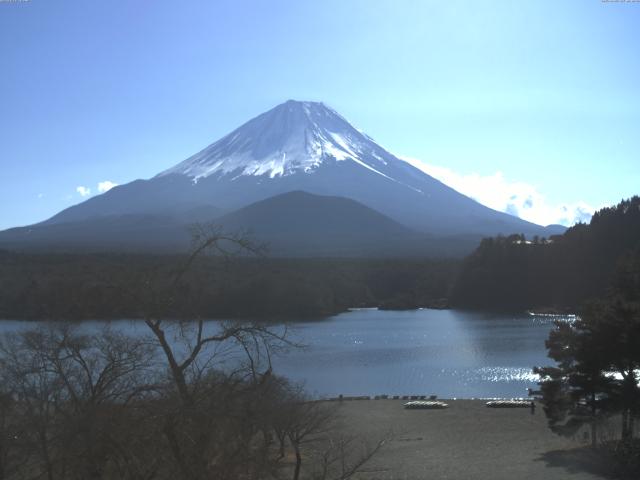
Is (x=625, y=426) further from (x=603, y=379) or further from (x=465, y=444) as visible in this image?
(x=465, y=444)

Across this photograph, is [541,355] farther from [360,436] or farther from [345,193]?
[345,193]

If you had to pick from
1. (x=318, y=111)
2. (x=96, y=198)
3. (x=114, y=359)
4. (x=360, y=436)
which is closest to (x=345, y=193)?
(x=318, y=111)

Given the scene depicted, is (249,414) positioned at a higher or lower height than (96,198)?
lower

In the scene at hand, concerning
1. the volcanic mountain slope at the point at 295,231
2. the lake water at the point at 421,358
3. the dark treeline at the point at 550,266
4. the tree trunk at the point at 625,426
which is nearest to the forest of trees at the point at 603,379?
the tree trunk at the point at 625,426

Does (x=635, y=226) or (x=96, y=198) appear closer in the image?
(x=635, y=226)

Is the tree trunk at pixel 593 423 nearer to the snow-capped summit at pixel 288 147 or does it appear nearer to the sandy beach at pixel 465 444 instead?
the sandy beach at pixel 465 444

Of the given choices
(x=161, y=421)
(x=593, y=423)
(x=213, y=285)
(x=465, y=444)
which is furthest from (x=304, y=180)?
(x=161, y=421)

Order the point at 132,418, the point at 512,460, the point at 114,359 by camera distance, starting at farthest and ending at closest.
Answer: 1. the point at 512,460
2. the point at 114,359
3. the point at 132,418
